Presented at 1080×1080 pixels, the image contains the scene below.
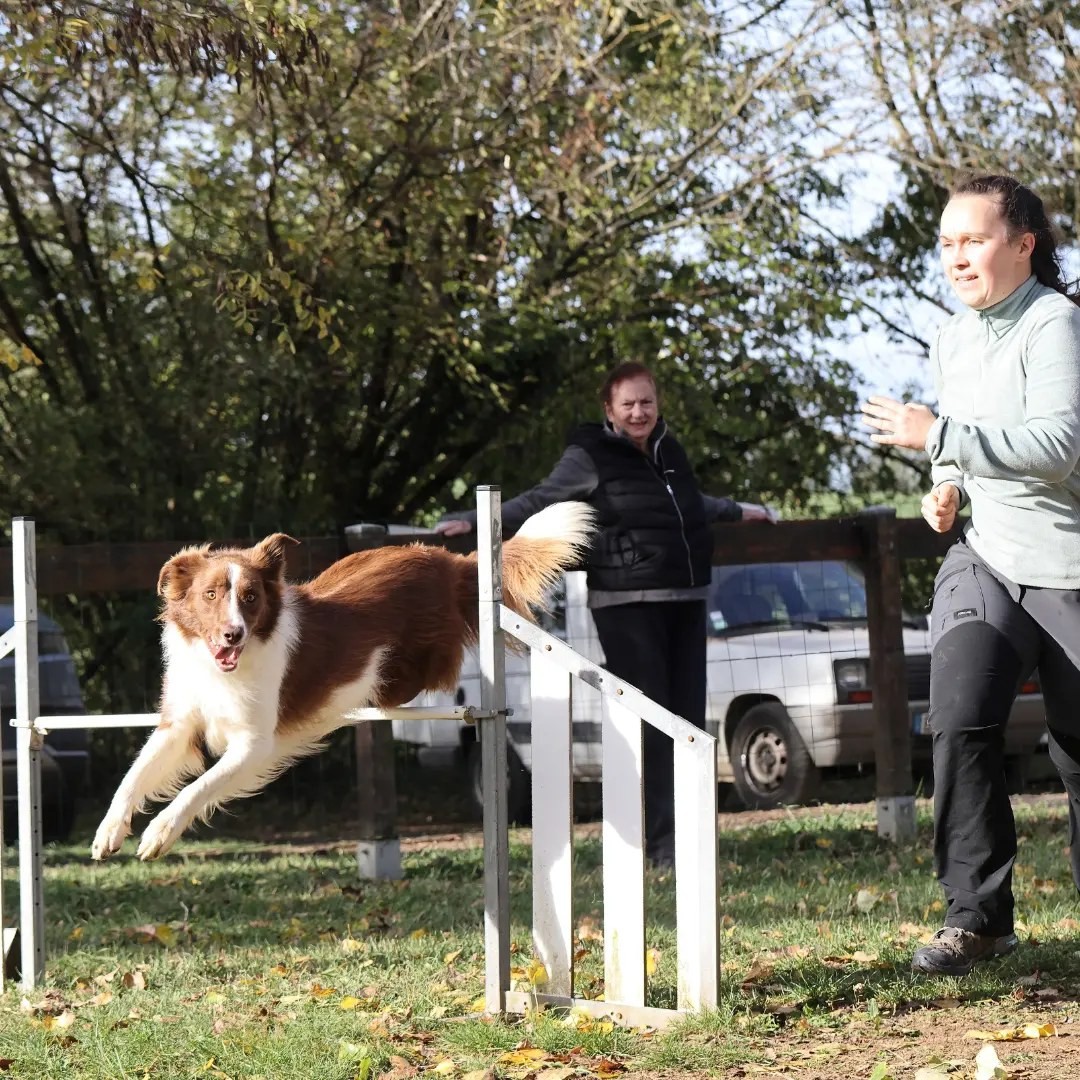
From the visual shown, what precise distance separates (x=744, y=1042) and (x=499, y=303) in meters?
7.91

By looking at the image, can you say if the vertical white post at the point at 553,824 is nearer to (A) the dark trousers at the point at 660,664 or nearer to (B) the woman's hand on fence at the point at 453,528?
(B) the woman's hand on fence at the point at 453,528

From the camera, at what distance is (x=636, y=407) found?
6281mm

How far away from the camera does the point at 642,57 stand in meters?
11.8

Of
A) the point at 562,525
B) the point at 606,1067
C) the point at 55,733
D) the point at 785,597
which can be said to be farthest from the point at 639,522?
the point at 55,733

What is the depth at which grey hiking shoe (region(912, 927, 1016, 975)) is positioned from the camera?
4.11m

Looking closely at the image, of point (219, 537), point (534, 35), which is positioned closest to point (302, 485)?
point (219, 537)

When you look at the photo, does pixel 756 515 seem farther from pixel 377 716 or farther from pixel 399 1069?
pixel 399 1069

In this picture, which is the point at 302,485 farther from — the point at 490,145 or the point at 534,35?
the point at 534,35

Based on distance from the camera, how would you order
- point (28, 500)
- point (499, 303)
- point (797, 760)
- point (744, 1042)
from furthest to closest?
point (499, 303), point (28, 500), point (797, 760), point (744, 1042)

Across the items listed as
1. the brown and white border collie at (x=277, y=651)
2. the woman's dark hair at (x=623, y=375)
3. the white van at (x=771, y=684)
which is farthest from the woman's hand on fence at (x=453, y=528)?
the white van at (x=771, y=684)

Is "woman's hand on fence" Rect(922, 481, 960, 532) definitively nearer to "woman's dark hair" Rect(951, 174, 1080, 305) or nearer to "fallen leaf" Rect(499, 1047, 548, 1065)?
"woman's dark hair" Rect(951, 174, 1080, 305)

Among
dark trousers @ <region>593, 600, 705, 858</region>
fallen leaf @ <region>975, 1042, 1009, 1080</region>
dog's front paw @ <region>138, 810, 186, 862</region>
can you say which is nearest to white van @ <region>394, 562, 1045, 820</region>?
dark trousers @ <region>593, 600, 705, 858</region>

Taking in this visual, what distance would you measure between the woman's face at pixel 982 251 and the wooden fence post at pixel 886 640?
405 centimetres

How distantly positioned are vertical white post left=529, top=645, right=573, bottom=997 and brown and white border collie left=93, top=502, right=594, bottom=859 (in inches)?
23.6
